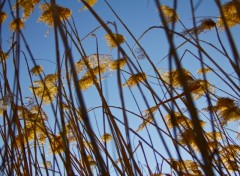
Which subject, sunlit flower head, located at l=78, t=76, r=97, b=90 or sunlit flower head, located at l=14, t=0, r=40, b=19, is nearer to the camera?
sunlit flower head, located at l=14, t=0, r=40, b=19

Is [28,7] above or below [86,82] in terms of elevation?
above

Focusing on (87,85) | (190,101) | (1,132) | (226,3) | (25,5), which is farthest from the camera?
(87,85)

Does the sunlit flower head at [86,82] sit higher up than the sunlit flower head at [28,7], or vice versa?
the sunlit flower head at [28,7]

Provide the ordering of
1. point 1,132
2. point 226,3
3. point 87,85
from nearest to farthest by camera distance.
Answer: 1. point 1,132
2. point 226,3
3. point 87,85

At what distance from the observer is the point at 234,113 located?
158cm

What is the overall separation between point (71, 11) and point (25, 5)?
0.40m

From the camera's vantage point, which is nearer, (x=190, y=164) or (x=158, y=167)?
(x=158, y=167)

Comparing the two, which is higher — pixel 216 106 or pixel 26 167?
pixel 216 106

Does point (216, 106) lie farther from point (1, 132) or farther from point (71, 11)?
point (1, 132)

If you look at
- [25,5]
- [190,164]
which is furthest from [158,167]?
[25,5]

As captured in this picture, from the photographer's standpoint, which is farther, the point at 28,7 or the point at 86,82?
the point at 86,82

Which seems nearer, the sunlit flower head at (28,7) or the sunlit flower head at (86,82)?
the sunlit flower head at (28,7)

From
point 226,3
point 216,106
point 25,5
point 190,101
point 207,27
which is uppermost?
point 25,5

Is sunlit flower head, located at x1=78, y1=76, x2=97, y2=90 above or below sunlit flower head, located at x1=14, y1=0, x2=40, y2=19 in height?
below
